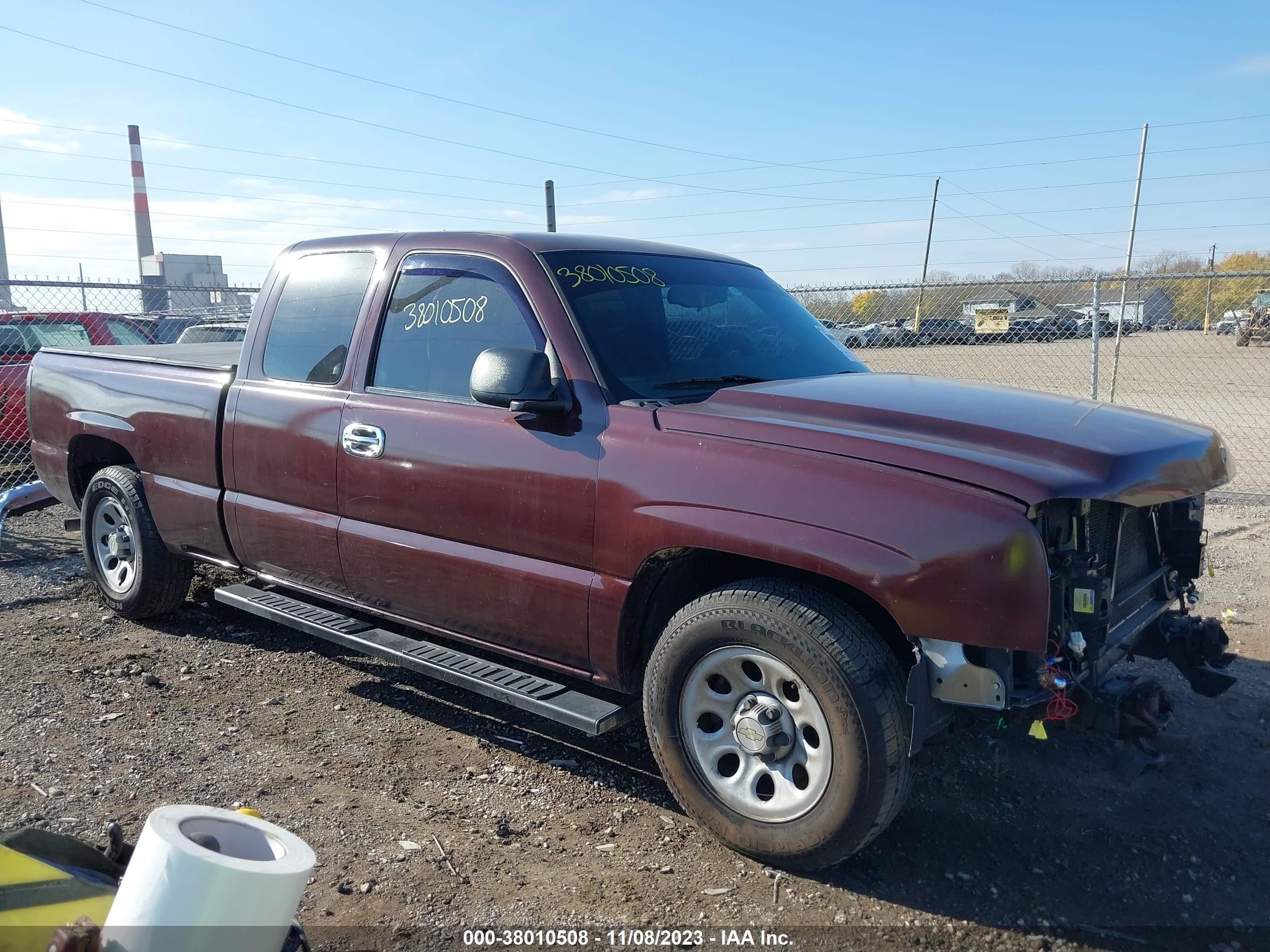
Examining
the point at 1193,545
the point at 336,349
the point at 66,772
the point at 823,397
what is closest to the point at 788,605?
the point at 823,397

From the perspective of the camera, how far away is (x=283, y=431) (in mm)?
4250

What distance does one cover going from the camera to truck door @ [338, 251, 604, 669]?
11.1 ft

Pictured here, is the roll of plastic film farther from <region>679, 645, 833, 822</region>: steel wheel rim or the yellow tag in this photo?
the yellow tag

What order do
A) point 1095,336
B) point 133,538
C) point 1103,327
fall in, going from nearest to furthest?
1. point 133,538
2. point 1095,336
3. point 1103,327

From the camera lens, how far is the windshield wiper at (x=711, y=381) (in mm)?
3580

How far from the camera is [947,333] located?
11.0 meters

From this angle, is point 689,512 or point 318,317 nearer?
point 689,512

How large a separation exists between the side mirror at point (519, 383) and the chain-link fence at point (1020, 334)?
182 inches

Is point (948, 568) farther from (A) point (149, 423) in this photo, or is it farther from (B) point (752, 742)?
(A) point (149, 423)

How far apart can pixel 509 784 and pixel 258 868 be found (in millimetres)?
1658

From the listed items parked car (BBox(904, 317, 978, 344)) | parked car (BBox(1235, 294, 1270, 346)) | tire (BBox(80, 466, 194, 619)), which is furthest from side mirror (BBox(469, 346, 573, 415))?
parked car (BBox(1235, 294, 1270, 346))

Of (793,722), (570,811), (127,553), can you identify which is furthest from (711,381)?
(127,553)

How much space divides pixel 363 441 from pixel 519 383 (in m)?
0.95

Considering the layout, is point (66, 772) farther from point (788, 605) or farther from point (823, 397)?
point (823, 397)
